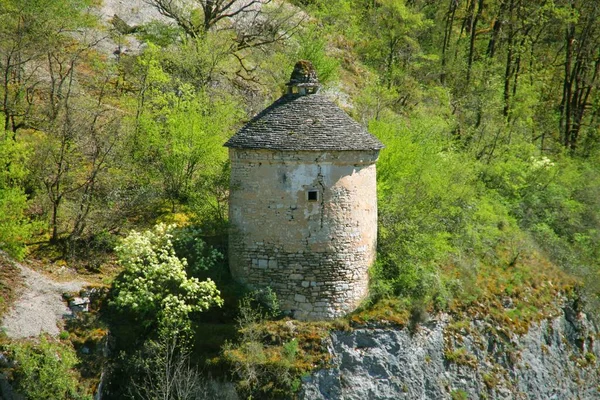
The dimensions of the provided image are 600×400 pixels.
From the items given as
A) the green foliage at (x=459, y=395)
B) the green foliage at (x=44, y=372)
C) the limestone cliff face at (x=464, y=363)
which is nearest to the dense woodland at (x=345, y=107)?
the limestone cliff face at (x=464, y=363)

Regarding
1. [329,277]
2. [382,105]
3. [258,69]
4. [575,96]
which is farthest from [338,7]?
[329,277]

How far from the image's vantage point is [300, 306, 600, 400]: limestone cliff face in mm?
14492

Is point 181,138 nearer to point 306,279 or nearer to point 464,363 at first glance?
point 306,279

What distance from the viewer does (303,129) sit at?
1461 centimetres

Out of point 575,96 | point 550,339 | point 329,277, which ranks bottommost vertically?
point 550,339

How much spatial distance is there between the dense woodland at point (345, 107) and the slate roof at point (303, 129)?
3.26m

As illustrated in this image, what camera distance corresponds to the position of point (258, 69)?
1139 inches

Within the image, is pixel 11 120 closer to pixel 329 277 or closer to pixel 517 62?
pixel 329 277

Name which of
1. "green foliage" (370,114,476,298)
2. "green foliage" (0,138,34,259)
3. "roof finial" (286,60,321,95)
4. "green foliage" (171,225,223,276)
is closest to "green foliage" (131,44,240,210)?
"green foliage" (171,225,223,276)

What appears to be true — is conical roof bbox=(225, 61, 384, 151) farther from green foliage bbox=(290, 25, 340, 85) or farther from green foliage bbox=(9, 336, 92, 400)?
green foliage bbox=(290, 25, 340, 85)

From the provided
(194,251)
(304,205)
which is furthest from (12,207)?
(304,205)

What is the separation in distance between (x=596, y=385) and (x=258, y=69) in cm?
1936

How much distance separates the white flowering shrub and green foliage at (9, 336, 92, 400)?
1.81 meters

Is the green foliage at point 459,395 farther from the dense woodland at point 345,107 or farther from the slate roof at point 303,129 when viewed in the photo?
the slate roof at point 303,129
